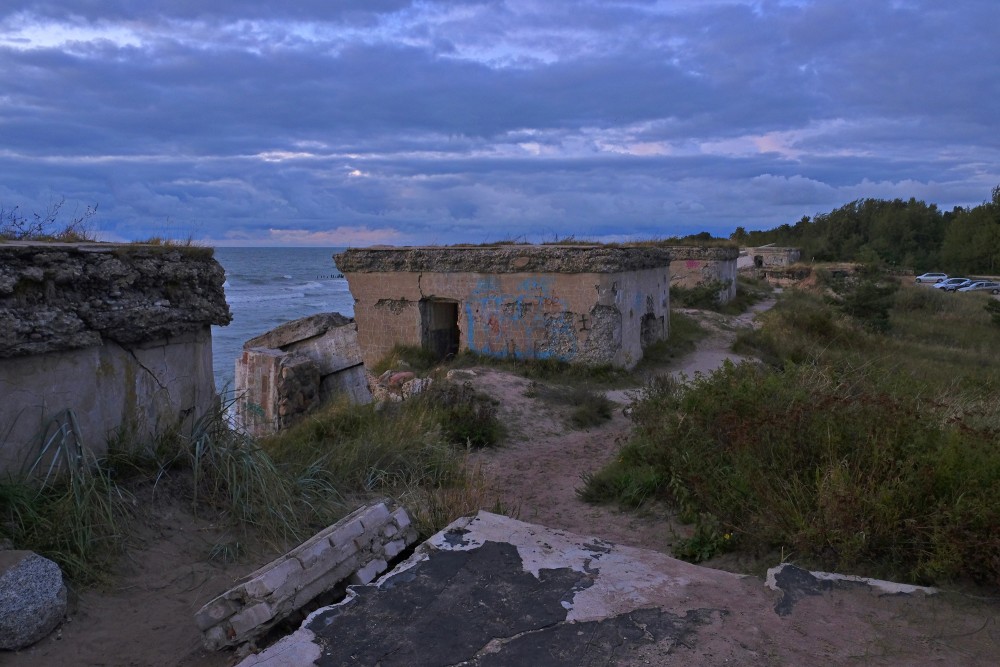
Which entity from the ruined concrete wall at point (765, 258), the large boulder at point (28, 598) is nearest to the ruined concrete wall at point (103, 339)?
the large boulder at point (28, 598)

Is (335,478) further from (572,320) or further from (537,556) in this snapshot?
(572,320)

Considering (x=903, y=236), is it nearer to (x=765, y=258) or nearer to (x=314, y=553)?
(x=765, y=258)

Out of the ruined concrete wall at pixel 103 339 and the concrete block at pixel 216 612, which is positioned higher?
the ruined concrete wall at pixel 103 339

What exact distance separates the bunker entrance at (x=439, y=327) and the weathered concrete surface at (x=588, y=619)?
28.4 ft

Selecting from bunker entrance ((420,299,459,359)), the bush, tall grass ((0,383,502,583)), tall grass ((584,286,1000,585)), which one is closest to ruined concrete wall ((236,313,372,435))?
tall grass ((0,383,502,583))

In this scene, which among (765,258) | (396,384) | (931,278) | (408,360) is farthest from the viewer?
(931,278)

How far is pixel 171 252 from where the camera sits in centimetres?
504

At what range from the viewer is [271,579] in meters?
3.40

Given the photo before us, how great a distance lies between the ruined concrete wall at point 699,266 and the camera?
71.6ft

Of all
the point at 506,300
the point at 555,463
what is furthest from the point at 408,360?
the point at 555,463

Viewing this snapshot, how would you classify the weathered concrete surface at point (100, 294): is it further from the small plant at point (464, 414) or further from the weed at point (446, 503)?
the small plant at point (464, 414)

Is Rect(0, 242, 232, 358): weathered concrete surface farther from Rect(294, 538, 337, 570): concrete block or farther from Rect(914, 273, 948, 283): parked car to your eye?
Rect(914, 273, 948, 283): parked car

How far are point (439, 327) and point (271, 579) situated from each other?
9.58 meters

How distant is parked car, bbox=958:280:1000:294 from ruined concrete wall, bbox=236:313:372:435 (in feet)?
113
